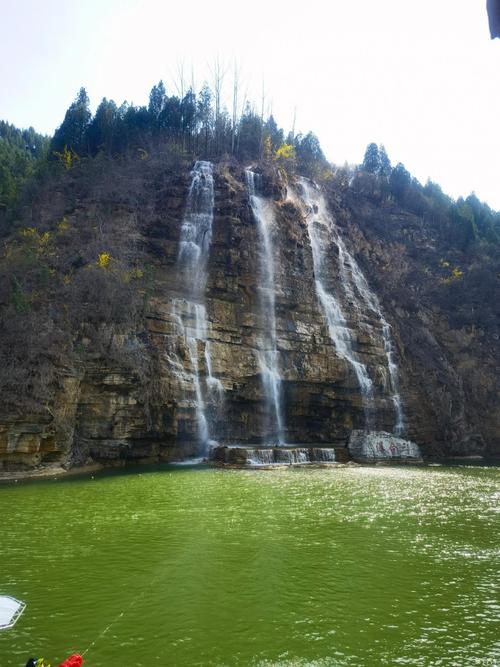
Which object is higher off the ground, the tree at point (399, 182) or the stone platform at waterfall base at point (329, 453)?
the tree at point (399, 182)

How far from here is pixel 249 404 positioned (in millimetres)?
30016

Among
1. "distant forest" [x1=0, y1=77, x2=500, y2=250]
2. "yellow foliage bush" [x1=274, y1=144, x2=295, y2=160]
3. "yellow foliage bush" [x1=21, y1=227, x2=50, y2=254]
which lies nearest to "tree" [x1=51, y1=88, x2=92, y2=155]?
"distant forest" [x1=0, y1=77, x2=500, y2=250]

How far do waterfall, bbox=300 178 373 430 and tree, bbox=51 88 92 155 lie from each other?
2243 centimetres

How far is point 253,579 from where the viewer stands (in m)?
7.93

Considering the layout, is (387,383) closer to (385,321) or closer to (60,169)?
(385,321)

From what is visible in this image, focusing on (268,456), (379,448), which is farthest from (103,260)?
(379,448)

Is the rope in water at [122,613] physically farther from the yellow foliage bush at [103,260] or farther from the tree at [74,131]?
the tree at [74,131]

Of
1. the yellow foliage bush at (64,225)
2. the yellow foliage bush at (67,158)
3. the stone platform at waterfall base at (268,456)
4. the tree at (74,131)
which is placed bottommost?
the stone platform at waterfall base at (268,456)

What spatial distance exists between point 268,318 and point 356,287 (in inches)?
424

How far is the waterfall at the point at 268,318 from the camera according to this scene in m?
30.7

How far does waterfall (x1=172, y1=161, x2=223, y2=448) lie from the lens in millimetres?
28031

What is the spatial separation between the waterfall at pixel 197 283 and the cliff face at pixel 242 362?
20cm

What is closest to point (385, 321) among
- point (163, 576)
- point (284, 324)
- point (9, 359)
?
point (284, 324)

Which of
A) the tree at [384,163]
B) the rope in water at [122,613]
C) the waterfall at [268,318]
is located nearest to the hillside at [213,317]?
the waterfall at [268,318]
